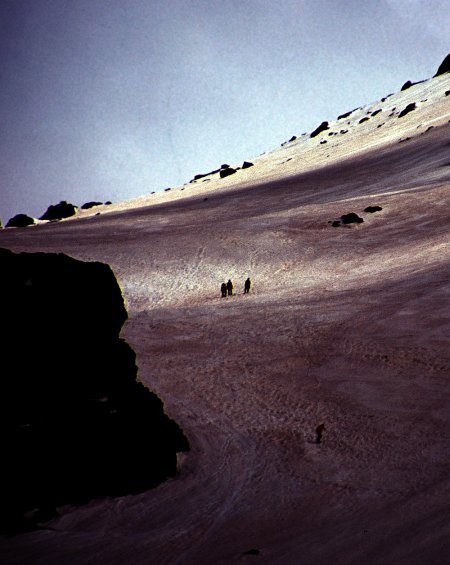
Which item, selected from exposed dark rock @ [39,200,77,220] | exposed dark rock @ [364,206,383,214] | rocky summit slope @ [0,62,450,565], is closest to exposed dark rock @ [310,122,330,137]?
exposed dark rock @ [39,200,77,220]

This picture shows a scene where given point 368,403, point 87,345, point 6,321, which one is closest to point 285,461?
point 368,403

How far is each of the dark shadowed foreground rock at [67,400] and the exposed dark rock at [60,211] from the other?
3899 cm

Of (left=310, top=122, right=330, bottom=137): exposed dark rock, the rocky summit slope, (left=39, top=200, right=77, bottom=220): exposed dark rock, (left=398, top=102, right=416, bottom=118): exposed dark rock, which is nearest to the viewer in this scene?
the rocky summit slope

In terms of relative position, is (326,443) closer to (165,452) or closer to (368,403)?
(368,403)

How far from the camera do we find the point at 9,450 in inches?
229

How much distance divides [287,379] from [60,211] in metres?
37.9

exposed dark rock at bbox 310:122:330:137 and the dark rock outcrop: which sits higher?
exposed dark rock at bbox 310:122:330:137

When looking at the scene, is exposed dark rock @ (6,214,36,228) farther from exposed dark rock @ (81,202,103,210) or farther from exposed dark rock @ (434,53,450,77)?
exposed dark rock @ (434,53,450,77)

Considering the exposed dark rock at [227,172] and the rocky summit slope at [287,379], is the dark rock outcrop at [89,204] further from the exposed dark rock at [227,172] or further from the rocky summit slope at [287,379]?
the rocky summit slope at [287,379]

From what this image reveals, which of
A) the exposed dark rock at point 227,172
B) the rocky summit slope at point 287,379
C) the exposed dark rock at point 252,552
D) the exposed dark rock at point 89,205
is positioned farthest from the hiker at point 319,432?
the exposed dark rock at point 227,172

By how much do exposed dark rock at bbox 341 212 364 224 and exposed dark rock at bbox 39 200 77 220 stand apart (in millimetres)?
26247

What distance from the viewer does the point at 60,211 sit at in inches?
1758

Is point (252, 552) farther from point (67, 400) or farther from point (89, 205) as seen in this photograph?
point (89, 205)

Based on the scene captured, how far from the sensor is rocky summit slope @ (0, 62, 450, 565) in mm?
5363
